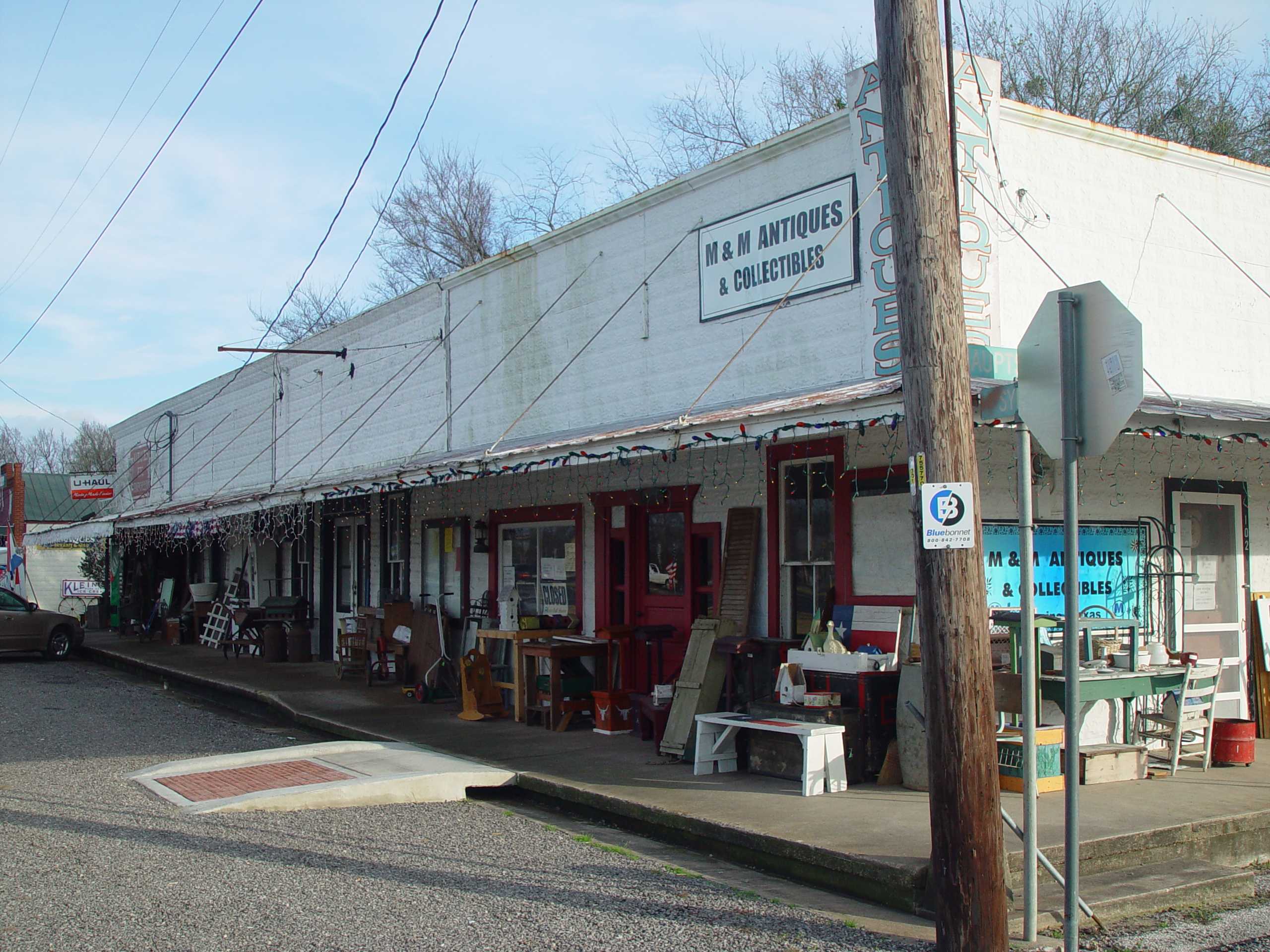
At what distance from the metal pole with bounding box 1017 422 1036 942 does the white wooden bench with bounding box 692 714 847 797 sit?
259 centimetres

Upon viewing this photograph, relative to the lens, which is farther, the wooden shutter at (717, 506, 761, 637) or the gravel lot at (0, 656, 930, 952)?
the wooden shutter at (717, 506, 761, 637)

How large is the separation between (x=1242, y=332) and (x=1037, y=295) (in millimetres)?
2695

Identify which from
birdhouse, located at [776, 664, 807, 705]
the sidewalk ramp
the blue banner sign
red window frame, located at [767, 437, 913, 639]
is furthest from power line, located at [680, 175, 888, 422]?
the sidewalk ramp

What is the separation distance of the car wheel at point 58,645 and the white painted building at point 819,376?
395 inches

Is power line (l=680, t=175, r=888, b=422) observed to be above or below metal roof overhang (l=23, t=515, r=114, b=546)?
above

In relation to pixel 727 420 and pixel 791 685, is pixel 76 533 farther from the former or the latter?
pixel 727 420

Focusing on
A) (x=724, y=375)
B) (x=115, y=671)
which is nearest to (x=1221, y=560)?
(x=724, y=375)

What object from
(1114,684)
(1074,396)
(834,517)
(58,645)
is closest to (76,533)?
(58,645)

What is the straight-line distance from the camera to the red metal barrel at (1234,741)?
28.4 feet

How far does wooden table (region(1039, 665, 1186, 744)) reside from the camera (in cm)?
780

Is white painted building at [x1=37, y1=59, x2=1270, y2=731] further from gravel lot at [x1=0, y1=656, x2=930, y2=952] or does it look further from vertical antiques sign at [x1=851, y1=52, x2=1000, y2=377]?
gravel lot at [x1=0, y1=656, x2=930, y2=952]

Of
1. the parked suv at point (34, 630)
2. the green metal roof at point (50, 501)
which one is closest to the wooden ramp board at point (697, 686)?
the parked suv at point (34, 630)

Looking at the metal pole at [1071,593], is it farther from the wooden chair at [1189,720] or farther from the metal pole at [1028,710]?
the wooden chair at [1189,720]

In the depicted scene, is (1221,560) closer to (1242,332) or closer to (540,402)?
(1242,332)
